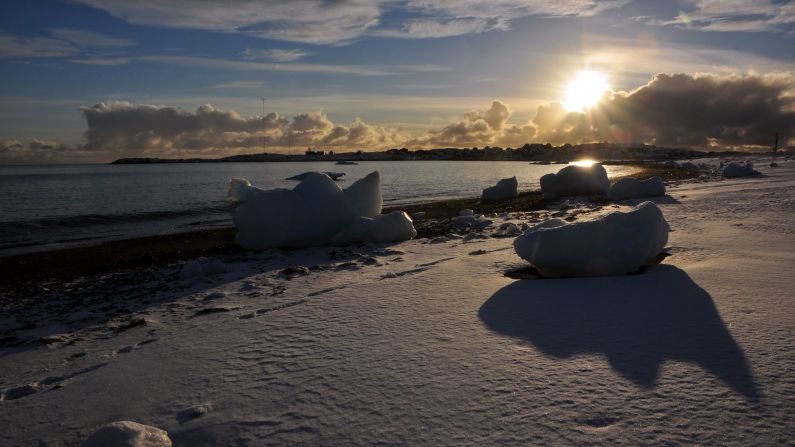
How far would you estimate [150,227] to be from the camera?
694 inches

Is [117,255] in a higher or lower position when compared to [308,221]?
lower

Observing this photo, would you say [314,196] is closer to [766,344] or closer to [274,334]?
[274,334]

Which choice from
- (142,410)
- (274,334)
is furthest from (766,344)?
(142,410)

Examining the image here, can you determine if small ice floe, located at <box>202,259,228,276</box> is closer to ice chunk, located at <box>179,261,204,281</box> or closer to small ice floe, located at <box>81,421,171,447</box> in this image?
ice chunk, located at <box>179,261,204,281</box>

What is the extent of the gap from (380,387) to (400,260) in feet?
15.1

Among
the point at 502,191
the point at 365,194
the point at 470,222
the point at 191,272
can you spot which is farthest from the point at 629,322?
the point at 502,191

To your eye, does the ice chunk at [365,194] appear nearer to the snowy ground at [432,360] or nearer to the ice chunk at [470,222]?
the ice chunk at [470,222]

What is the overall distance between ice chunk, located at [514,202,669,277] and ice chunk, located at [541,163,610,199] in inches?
502

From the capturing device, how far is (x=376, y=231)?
386 inches

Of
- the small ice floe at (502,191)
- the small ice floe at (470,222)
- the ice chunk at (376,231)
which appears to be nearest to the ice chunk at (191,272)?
the ice chunk at (376,231)

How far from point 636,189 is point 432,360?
48.7 ft

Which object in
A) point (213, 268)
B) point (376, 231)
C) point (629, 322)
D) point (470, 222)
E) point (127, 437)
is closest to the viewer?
point (127, 437)

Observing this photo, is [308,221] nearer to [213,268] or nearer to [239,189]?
[213,268]

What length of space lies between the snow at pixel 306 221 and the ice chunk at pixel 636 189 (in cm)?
953
